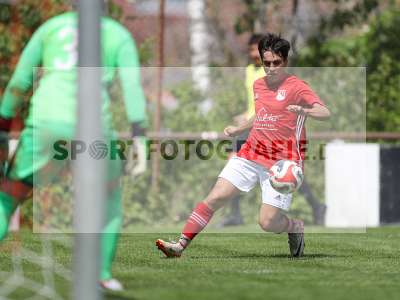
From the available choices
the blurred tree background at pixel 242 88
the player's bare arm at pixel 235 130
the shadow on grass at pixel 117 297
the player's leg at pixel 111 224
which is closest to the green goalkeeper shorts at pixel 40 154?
the player's leg at pixel 111 224

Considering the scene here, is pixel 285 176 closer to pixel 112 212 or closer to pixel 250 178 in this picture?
pixel 250 178

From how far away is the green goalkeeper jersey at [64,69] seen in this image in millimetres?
7172

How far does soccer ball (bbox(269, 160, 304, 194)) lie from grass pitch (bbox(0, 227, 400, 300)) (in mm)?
593

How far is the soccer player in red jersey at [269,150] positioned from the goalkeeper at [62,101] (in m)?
2.71

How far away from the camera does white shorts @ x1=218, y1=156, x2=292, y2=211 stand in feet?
33.1

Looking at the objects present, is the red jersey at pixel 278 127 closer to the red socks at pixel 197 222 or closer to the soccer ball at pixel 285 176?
the soccer ball at pixel 285 176

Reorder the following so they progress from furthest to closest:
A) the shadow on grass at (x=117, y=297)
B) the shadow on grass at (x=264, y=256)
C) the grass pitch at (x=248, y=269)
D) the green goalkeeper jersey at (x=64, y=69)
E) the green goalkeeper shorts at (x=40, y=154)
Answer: the shadow on grass at (x=264, y=256)
the grass pitch at (x=248, y=269)
the green goalkeeper shorts at (x=40, y=154)
the green goalkeeper jersey at (x=64, y=69)
the shadow on grass at (x=117, y=297)

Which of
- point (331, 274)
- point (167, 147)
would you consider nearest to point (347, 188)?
point (167, 147)

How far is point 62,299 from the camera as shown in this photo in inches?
280

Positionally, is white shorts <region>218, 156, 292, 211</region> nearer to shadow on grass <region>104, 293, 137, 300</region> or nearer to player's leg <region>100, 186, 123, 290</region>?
player's leg <region>100, 186, 123, 290</region>

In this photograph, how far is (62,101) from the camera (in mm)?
7309

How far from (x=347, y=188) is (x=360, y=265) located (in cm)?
700

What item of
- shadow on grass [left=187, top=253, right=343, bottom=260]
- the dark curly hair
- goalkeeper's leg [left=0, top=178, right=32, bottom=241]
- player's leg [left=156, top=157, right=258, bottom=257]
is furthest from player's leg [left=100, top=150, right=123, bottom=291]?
the dark curly hair

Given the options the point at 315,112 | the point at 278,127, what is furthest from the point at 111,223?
the point at 278,127
